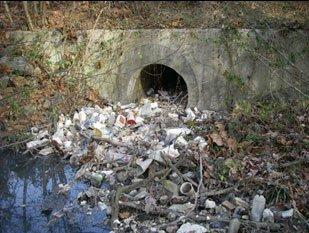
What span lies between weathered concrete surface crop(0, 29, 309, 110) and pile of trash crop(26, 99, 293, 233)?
0.64 metres

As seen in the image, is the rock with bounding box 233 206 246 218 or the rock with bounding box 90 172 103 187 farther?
the rock with bounding box 90 172 103 187

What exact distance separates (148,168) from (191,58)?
3500 millimetres

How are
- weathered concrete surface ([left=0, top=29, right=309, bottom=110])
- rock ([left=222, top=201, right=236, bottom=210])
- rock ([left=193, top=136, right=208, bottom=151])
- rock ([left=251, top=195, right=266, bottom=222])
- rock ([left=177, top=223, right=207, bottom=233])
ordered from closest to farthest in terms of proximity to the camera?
rock ([left=177, top=223, right=207, bottom=233]) < rock ([left=251, top=195, right=266, bottom=222]) < rock ([left=222, top=201, right=236, bottom=210]) < rock ([left=193, top=136, right=208, bottom=151]) < weathered concrete surface ([left=0, top=29, right=309, bottom=110])

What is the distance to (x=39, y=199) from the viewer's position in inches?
258

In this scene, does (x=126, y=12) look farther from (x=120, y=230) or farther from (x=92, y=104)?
(x=120, y=230)

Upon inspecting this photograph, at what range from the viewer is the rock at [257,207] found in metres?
5.43

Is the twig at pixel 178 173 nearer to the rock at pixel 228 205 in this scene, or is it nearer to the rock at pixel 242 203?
the rock at pixel 228 205

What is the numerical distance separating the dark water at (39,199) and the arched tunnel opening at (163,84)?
3.77 m

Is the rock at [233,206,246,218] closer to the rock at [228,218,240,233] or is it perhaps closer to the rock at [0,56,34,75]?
the rock at [228,218,240,233]

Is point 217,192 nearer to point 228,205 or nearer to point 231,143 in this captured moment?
point 228,205

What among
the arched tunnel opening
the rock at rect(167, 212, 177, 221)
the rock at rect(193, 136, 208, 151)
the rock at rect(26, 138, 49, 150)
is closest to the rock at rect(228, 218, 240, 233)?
the rock at rect(167, 212, 177, 221)

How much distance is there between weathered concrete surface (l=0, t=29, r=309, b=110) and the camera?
9.03 meters

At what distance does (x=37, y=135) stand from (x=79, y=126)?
0.84m

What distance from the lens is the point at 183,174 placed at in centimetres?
645
